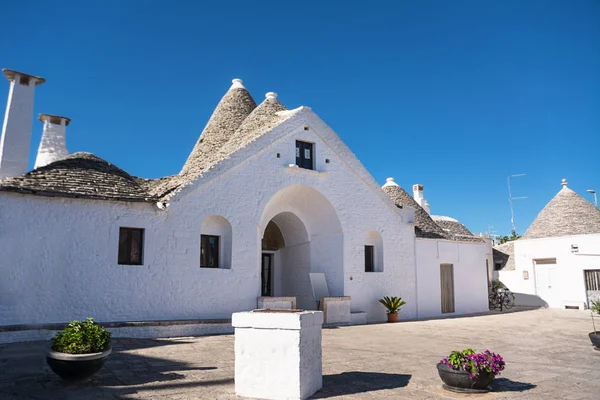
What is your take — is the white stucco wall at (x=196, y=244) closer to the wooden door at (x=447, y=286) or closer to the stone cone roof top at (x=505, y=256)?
the wooden door at (x=447, y=286)

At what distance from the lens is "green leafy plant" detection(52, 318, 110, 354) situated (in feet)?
22.1

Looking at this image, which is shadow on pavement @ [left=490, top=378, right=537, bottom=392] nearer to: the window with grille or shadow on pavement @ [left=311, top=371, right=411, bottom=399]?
shadow on pavement @ [left=311, top=371, right=411, bottom=399]

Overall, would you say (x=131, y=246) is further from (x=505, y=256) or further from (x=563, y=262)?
(x=505, y=256)

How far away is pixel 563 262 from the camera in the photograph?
24.8 metres

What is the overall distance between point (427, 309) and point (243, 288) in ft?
29.3

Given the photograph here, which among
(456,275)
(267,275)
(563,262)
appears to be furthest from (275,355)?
(563,262)

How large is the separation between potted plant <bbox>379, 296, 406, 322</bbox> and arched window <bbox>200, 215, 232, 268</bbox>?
657 cm

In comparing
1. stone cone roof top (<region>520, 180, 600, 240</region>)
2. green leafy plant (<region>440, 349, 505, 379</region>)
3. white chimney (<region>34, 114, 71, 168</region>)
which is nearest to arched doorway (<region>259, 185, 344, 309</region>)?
white chimney (<region>34, 114, 71, 168</region>)

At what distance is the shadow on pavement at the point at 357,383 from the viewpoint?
21.9ft

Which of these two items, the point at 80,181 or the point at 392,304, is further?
the point at 392,304

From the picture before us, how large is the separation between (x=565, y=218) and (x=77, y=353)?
86.3 ft

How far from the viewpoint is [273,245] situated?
64.8ft

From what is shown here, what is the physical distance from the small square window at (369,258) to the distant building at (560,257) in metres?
11.7

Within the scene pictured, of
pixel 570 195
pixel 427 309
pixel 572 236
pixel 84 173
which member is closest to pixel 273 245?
pixel 427 309
